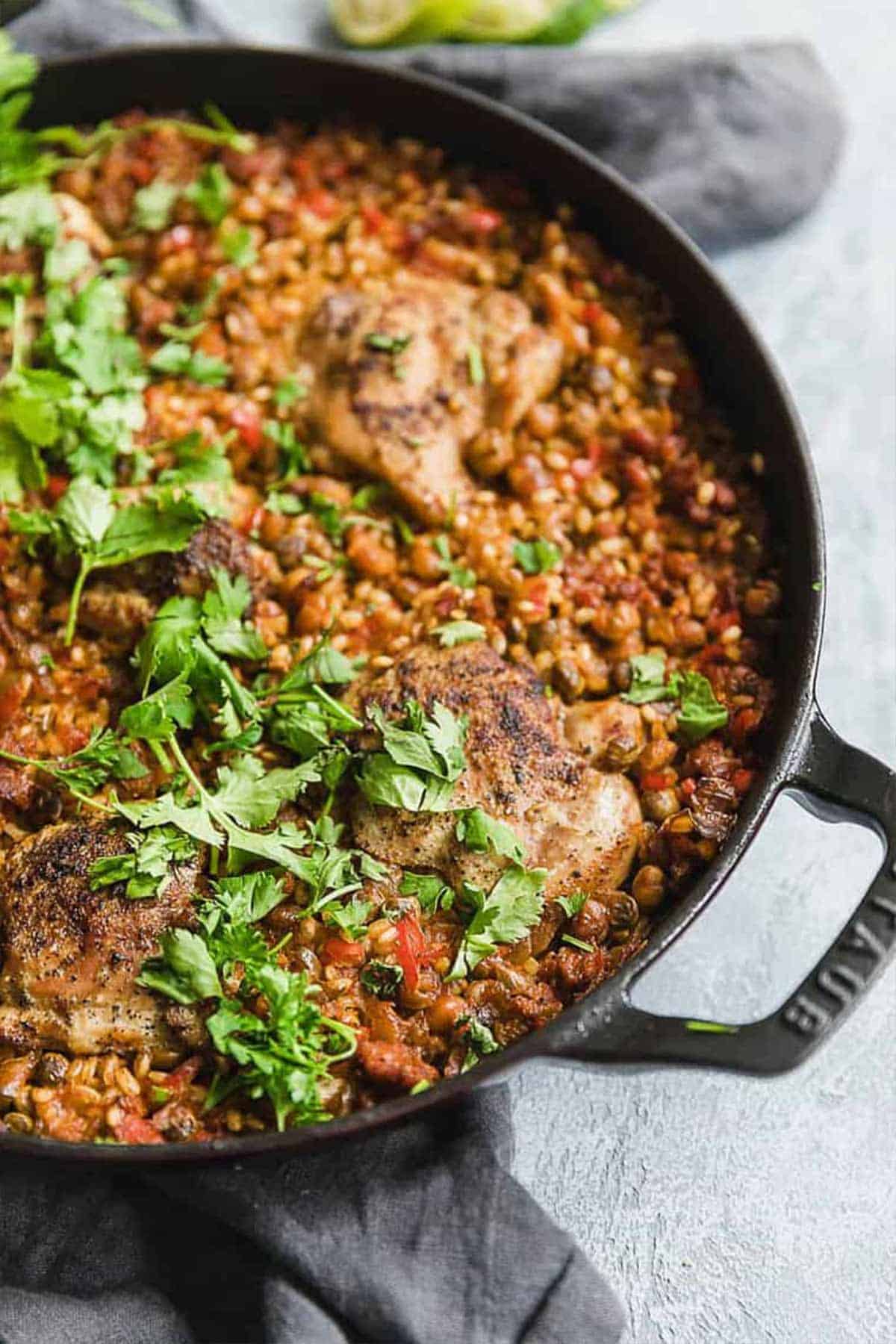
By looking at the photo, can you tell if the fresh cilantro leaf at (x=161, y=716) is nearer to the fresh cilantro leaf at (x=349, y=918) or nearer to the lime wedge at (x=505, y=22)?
the fresh cilantro leaf at (x=349, y=918)

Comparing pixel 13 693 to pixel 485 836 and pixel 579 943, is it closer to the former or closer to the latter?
pixel 485 836

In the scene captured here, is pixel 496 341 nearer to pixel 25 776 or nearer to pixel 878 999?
pixel 25 776

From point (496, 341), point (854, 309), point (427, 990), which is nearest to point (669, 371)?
point (496, 341)

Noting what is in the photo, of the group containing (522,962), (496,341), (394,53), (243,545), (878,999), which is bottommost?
(878,999)

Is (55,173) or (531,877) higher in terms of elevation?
(55,173)

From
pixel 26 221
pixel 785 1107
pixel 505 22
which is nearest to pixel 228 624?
Answer: pixel 26 221

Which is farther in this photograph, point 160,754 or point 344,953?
point 160,754

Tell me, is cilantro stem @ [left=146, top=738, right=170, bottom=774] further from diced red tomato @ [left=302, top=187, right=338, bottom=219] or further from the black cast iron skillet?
diced red tomato @ [left=302, top=187, right=338, bottom=219]
